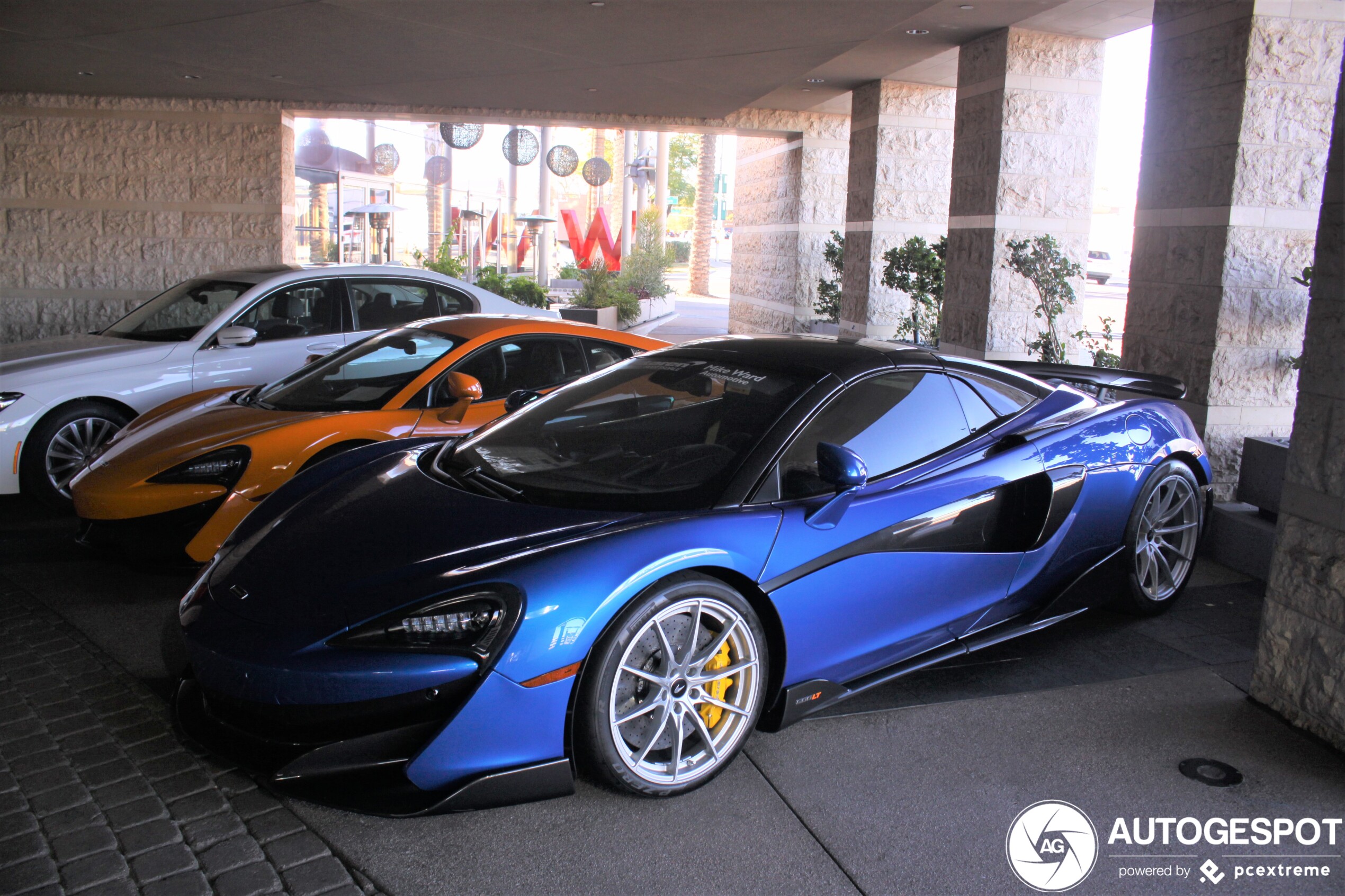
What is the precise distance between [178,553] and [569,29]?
20.8 ft

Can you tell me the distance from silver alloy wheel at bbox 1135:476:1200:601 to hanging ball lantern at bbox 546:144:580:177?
1937 centimetres

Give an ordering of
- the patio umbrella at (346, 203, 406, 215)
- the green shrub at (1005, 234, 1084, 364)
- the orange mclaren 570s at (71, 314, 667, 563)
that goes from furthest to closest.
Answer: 1. the patio umbrella at (346, 203, 406, 215)
2. the green shrub at (1005, 234, 1084, 364)
3. the orange mclaren 570s at (71, 314, 667, 563)

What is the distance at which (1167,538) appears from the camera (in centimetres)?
457

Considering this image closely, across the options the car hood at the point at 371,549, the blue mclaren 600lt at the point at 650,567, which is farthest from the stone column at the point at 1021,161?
the car hood at the point at 371,549

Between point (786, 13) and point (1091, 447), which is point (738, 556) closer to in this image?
point (1091, 447)

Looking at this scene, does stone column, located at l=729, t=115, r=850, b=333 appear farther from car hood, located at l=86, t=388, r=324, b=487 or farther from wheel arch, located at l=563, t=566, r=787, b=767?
wheel arch, located at l=563, t=566, r=787, b=767

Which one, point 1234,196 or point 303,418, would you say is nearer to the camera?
point 303,418

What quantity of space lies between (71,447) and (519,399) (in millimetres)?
3608

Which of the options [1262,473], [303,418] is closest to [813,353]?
[303,418]

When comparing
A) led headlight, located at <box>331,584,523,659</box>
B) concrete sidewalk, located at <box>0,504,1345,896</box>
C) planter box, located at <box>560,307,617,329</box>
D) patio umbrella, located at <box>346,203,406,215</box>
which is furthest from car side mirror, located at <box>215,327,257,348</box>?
patio umbrella, located at <box>346,203,406,215</box>

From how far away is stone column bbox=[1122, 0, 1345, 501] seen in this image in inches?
233

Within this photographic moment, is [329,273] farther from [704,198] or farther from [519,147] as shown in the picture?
[704,198]

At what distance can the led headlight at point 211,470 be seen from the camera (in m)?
4.52

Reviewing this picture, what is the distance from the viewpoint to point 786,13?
8.23 m
